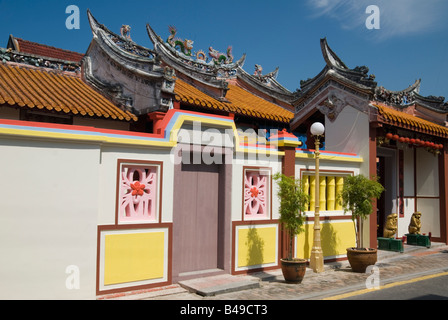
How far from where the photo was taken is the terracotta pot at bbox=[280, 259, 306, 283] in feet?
26.8

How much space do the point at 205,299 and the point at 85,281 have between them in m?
1.99

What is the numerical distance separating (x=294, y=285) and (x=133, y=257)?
3.25 m

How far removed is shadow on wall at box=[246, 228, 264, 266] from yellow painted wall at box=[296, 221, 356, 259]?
122 centimetres

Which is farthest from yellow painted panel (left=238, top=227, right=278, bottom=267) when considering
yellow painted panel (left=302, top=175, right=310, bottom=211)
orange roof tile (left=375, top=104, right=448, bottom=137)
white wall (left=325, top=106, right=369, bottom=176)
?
orange roof tile (left=375, top=104, right=448, bottom=137)

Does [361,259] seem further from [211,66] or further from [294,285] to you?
[211,66]

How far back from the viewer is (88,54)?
12.9 metres

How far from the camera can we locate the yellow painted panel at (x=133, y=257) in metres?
6.89

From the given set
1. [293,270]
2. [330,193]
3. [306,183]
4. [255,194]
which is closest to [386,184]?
[330,193]

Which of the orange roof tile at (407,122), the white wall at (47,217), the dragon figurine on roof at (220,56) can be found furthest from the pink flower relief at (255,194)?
the dragon figurine on roof at (220,56)

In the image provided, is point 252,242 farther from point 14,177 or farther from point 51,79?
point 51,79

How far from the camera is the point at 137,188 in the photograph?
7.34 m

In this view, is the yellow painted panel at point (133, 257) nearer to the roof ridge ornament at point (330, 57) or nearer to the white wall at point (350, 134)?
the white wall at point (350, 134)

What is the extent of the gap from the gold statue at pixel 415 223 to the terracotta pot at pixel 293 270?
7.02 metres

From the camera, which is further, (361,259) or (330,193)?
(330,193)
